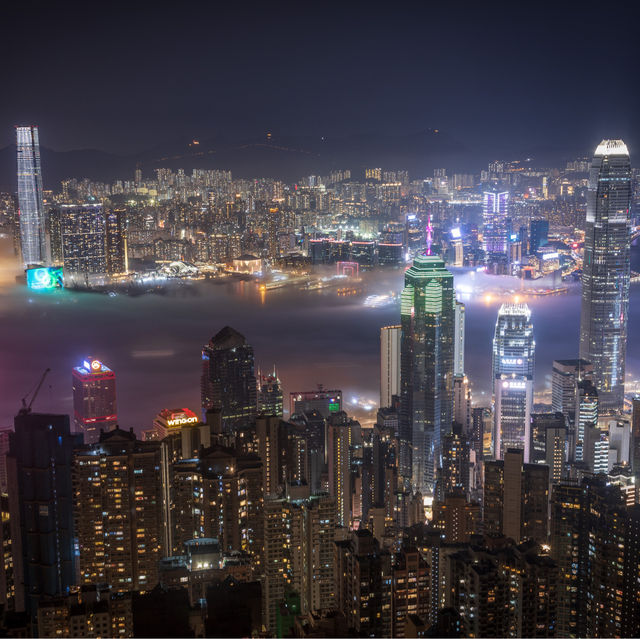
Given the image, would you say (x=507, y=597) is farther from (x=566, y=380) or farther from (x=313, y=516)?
(x=566, y=380)

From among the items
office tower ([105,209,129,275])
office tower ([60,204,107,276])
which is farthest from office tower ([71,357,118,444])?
office tower ([105,209,129,275])

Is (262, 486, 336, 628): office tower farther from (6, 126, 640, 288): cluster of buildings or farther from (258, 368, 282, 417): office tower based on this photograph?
(258, 368, 282, 417): office tower

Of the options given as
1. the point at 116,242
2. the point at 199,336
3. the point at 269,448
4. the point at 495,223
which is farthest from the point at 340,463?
the point at 495,223

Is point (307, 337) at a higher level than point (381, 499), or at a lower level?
higher

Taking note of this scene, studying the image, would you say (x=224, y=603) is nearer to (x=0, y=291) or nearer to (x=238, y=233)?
(x=0, y=291)

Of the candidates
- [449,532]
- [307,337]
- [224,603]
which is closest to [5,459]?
[224,603]

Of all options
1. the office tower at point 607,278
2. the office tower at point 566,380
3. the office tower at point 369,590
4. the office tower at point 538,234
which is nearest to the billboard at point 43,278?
the office tower at point 369,590
